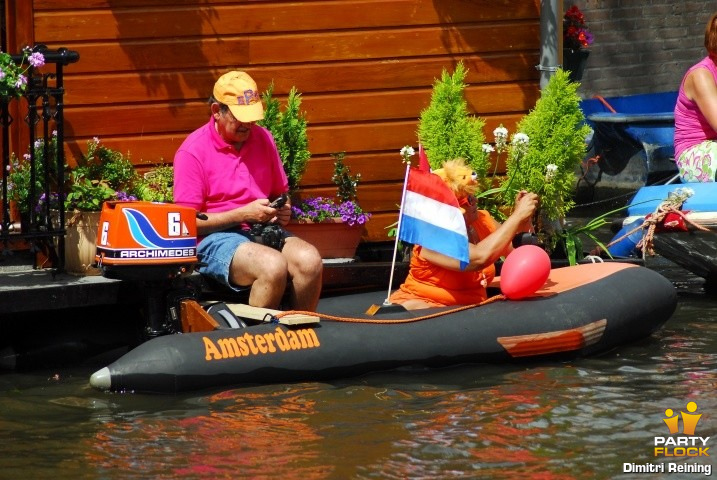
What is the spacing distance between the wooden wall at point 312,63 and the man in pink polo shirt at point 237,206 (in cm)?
109

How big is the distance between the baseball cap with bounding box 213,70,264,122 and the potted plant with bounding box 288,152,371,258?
3.93 feet

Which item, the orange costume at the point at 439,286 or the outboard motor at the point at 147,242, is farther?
the orange costume at the point at 439,286

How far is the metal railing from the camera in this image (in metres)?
7.46

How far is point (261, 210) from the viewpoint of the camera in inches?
295

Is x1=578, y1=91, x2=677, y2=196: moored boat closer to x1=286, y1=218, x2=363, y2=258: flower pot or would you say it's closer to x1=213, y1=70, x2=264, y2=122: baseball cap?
x1=286, y1=218, x2=363, y2=258: flower pot

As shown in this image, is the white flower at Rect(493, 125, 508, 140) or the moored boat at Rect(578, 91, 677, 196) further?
the moored boat at Rect(578, 91, 677, 196)

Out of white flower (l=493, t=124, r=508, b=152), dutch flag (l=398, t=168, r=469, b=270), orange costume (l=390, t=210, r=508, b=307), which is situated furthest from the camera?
white flower (l=493, t=124, r=508, b=152)

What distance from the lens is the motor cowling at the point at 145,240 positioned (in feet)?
22.8

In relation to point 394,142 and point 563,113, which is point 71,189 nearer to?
point 394,142

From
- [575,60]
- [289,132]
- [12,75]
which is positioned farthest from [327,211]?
[575,60]

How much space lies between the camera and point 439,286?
758 cm

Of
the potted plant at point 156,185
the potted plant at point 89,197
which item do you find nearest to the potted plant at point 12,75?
the potted plant at point 89,197

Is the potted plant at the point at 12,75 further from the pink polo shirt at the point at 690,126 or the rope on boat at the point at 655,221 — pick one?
the pink polo shirt at the point at 690,126

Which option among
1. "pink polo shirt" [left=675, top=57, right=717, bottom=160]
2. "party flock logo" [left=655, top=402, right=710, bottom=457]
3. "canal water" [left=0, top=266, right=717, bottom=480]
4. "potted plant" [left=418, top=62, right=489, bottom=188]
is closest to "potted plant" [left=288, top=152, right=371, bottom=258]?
"potted plant" [left=418, top=62, right=489, bottom=188]
